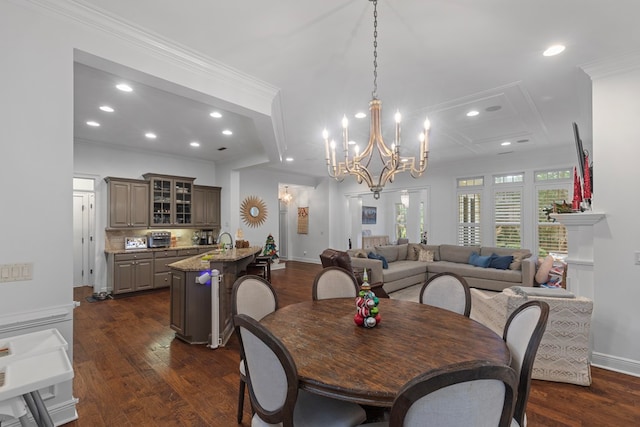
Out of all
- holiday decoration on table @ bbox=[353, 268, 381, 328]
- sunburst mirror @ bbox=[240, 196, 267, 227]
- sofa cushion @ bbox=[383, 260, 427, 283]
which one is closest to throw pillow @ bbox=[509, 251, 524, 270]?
sofa cushion @ bbox=[383, 260, 427, 283]

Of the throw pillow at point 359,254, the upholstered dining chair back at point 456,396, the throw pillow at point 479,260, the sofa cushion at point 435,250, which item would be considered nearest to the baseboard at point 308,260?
the sofa cushion at point 435,250

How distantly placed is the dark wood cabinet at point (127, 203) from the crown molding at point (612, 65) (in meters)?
6.79

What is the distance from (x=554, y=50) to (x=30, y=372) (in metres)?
4.09

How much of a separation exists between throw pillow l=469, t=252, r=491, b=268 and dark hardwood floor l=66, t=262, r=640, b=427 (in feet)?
10.4

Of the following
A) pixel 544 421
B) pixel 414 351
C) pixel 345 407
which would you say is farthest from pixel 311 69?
pixel 544 421

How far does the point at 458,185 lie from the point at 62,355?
302 inches

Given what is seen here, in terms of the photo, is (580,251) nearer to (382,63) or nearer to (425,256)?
(382,63)

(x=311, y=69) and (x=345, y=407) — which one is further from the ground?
(x=311, y=69)

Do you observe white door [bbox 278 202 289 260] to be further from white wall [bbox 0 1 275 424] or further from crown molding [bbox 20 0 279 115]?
white wall [bbox 0 1 275 424]

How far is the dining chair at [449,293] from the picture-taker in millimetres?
2355

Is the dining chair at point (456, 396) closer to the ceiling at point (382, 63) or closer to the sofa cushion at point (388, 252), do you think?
the ceiling at point (382, 63)

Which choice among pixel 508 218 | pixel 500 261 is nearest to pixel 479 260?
pixel 500 261

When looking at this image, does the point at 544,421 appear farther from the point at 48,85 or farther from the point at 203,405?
the point at 48,85

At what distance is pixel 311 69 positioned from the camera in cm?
287
